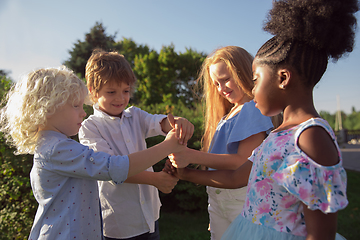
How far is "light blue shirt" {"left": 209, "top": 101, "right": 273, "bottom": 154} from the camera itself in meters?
2.07

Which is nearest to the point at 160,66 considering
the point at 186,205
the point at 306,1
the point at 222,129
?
the point at 186,205

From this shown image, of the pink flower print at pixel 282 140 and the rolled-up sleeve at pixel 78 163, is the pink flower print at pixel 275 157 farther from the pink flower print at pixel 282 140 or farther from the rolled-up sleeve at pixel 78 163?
the rolled-up sleeve at pixel 78 163

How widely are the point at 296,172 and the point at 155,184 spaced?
136 cm

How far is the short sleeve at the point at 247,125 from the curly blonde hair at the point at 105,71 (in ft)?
3.40

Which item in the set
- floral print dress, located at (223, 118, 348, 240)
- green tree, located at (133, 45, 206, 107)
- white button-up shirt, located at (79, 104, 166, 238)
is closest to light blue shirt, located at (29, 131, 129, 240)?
white button-up shirt, located at (79, 104, 166, 238)

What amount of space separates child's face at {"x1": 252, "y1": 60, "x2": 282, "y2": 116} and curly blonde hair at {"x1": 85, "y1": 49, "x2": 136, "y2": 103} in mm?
1237

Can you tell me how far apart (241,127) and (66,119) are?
1.31 metres

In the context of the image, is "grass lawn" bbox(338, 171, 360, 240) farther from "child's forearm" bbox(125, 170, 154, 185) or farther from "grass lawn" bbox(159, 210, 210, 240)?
"child's forearm" bbox(125, 170, 154, 185)

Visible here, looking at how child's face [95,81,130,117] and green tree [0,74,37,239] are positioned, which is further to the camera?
green tree [0,74,37,239]

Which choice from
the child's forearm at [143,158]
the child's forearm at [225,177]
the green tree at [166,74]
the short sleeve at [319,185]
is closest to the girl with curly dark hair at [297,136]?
the short sleeve at [319,185]

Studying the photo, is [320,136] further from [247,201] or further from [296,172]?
[247,201]

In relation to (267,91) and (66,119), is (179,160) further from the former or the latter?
(267,91)

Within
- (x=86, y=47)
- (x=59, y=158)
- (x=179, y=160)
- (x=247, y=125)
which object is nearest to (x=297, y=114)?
(x=247, y=125)

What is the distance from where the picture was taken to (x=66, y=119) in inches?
73.0
